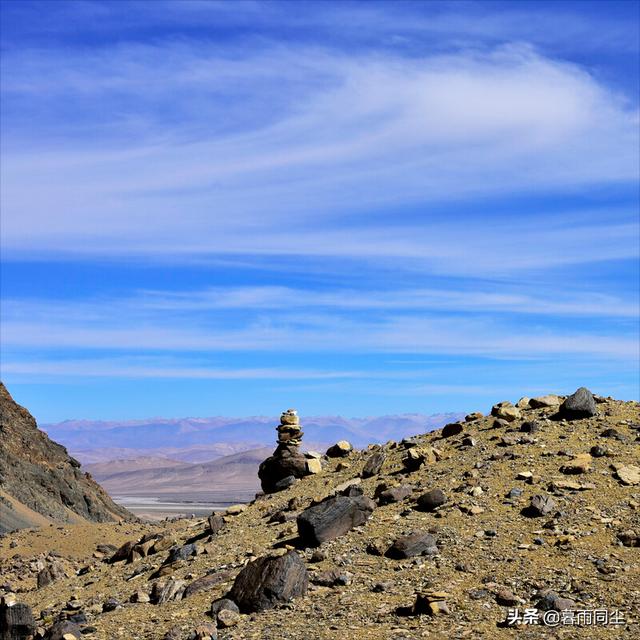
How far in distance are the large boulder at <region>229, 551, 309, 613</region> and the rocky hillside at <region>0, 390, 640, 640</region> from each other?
37 mm

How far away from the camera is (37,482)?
218 ft

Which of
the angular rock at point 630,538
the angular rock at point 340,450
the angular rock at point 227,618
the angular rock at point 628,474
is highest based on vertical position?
the angular rock at point 340,450

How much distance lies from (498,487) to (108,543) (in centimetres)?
2699

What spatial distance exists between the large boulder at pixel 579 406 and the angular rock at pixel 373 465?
17.4 feet

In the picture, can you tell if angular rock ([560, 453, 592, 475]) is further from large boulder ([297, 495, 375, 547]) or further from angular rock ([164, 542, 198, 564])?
angular rock ([164, 542, 198, 564])

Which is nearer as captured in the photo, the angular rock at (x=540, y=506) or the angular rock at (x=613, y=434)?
the angular rock at (x=540, y=506)

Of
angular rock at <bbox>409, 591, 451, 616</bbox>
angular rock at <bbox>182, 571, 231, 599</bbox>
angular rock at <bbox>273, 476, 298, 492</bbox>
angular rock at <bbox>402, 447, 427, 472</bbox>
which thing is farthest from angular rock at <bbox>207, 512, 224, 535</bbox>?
angular rock at <bbox>409, 591, 451, 616</bbox>

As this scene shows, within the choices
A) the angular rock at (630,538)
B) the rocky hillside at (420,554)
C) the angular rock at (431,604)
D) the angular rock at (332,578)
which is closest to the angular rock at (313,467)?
the rocky hillside at (420,554)

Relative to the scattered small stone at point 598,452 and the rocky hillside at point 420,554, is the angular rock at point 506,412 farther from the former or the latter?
the scattered small stone at point 598,452

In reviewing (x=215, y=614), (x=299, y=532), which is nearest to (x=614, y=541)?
(x=299, y=532)

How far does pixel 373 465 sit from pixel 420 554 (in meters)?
6.33

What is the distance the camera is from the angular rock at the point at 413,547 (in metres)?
17.5

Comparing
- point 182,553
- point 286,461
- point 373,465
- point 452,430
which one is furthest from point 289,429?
point 182,553

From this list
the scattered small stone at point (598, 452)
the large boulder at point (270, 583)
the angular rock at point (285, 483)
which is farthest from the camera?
the angular rock at point (285, 483)
